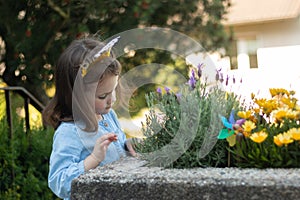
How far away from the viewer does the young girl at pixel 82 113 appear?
74.1 inches

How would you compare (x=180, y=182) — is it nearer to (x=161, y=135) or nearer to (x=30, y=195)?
(x=161, y=135)

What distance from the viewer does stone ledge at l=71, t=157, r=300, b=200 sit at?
1.45 meters

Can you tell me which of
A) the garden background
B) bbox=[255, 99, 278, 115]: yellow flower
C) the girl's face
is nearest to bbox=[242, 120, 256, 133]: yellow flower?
bbox=[255, 99, 278, 115]: yellow flower

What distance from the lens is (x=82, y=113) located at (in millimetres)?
1938

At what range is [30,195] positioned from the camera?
4066 mm

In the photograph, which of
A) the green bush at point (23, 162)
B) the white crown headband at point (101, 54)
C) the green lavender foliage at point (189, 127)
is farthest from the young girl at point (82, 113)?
the green bush at point (23, 162)

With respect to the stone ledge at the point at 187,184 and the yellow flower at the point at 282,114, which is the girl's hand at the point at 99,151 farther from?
the yellow flower at the point at 282,114

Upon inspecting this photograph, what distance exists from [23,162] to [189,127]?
8.90 ft

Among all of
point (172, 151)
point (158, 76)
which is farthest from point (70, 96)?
point (172, 151)

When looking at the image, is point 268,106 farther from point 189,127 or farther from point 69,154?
point 69,154

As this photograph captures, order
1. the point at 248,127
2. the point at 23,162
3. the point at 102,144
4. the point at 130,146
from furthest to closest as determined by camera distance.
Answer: the point at 23,162 → the point at 130,146 → the point at 102,144 → the point at 248,127

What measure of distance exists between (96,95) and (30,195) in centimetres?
233

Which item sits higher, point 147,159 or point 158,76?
point 158,76

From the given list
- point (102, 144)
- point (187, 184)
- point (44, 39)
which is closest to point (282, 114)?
point (187, 184)
